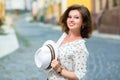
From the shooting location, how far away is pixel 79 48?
214 centimetres

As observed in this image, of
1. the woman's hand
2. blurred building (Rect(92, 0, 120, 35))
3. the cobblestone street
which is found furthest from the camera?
blurred building (Rect(92, 0, 120, 35))

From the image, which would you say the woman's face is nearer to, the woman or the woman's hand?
the woman

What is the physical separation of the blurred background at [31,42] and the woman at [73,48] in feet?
5.15

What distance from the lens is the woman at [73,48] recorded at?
2137 millimetres

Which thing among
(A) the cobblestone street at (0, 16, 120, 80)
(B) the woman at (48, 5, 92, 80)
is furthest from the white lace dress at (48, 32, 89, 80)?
(A) the cobblestone street at (0, 16, 120, 80)

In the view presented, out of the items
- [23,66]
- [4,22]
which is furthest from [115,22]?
[23,66]

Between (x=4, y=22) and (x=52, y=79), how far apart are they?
124 inches

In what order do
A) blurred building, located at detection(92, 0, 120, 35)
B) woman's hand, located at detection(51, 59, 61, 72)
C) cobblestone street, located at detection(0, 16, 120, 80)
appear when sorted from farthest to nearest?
blurred building, located at detection(92, 0, 120, 35), cobblestone street, located at detection(0, 16, 120, 80), woman's hand, located at detection(51, 59, 61, 72)

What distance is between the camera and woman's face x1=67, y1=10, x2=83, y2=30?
2.20m

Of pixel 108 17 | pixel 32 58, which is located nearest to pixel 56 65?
pixel 32 58

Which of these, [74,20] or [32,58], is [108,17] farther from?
[74,20]

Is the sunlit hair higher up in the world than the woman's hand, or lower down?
higher up

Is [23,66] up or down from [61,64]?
down

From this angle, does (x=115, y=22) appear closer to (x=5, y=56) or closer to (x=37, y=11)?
(x=37, y=11)
